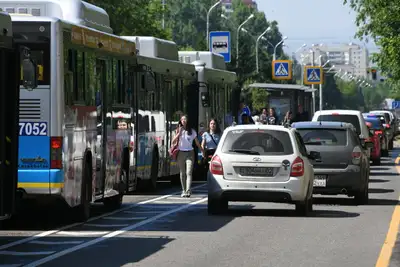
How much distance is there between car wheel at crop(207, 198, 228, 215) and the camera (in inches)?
856

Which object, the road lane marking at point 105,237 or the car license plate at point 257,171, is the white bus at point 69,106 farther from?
the car license plate at point 257,171

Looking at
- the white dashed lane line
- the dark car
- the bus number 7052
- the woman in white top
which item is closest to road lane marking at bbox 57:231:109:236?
the white dashed lane line

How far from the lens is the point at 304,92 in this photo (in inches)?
2662

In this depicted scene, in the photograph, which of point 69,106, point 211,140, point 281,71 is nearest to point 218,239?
point 69,106

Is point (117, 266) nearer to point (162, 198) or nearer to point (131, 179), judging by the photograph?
point (131, 179)

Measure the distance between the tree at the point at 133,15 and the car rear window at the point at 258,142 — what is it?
122ft

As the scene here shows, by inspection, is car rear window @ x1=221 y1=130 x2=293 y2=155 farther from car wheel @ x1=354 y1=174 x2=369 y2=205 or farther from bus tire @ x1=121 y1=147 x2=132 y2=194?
car wheel @ x1=354 y1=174 x2=369 y2=205

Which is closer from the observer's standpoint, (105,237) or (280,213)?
(105,237)

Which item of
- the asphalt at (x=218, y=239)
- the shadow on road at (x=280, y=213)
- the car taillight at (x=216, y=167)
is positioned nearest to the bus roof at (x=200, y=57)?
the asphalt at (x=218, y=239)

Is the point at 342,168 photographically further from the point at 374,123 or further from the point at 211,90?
the point at 374,123

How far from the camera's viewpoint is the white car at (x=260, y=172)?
21.5 metres

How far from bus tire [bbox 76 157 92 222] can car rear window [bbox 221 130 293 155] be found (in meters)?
2.69

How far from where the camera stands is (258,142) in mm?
21984

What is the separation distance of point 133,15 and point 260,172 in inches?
1778
